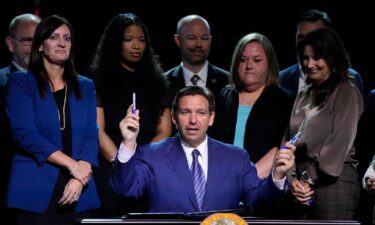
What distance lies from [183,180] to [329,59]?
1.39 m

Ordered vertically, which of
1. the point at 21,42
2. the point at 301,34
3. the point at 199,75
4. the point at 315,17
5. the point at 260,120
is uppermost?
the point at 315,17

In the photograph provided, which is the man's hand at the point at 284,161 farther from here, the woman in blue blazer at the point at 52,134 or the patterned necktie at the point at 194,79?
the patterned necktie at the point at 194,79

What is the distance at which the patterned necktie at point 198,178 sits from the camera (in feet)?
12.1

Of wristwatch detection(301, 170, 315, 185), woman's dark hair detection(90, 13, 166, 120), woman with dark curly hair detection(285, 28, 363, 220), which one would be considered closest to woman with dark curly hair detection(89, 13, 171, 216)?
woman's dark hair detection(90, 13, 166, 120)

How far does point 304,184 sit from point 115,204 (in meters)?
1.36

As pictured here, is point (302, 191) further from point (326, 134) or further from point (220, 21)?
point (220, 21)

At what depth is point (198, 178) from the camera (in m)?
3.75

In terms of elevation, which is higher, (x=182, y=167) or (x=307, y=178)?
(x=182, y=167)

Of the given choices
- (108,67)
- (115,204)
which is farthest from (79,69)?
(115,204)

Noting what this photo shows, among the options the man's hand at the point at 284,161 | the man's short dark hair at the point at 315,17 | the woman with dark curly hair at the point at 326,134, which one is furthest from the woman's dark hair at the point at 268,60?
the man's hand at the point at 284,161

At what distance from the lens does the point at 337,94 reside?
14.4ft

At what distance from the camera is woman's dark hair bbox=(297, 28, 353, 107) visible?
4.45 m

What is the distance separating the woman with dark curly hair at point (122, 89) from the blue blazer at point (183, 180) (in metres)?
1.09

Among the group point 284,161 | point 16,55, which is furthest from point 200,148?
point 16,55
